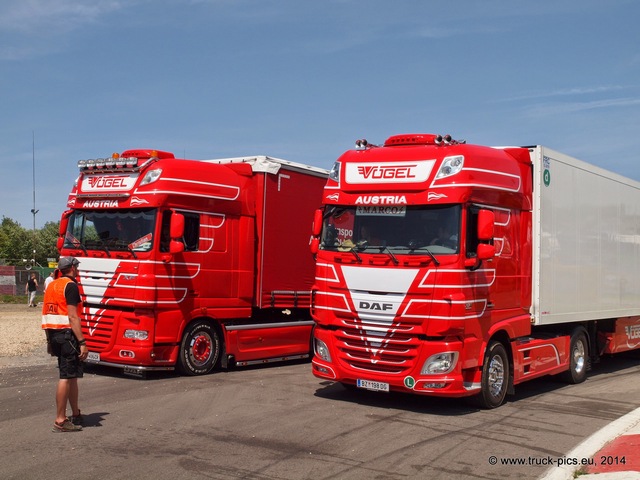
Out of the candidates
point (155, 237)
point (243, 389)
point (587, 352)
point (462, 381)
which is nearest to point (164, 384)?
point (243, 389)

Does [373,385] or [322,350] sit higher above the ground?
[322,350]

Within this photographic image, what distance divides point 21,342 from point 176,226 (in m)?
8.77

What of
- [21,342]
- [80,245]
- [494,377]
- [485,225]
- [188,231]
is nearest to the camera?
[485,225]

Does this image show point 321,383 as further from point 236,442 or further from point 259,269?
point 236,442

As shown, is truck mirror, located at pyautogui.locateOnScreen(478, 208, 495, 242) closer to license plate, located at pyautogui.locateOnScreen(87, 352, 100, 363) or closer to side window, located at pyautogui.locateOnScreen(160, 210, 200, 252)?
side window, located at pyautogui.locateOnScreen(160, 210, 200, 252)

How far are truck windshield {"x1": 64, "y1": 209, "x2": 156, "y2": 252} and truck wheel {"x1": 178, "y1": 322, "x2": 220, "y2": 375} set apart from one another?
1771 mm

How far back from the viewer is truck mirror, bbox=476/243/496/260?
9.42 m

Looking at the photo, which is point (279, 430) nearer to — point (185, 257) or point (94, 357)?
point (185, 257)

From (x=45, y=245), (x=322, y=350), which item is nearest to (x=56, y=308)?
(x=322, y=350)

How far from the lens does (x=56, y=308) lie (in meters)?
8.44

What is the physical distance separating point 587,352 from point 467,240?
229 inches

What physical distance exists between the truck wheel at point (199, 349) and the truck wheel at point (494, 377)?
16.6ft

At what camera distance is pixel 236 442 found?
26.0ft

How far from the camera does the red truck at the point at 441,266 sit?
9.53 meters
